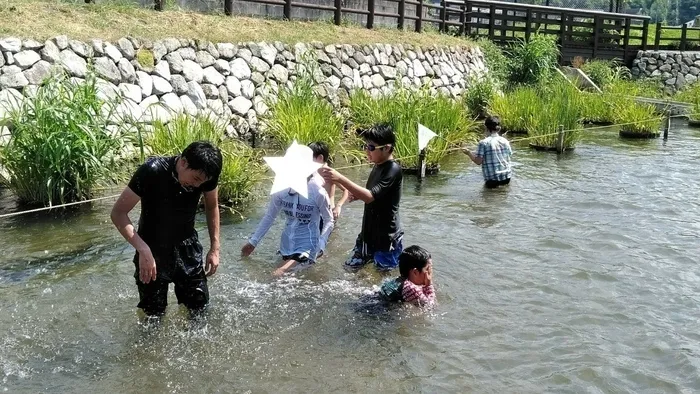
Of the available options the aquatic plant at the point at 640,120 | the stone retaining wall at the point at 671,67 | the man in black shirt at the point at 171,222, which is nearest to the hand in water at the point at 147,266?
the man in black shirt at the point at 171,222

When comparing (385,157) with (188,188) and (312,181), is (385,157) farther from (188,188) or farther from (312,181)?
(188,188)

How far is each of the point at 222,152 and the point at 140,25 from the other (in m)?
5.36

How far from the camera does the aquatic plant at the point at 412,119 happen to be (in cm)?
1099

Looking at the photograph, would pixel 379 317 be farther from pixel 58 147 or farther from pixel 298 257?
pixel 58 147

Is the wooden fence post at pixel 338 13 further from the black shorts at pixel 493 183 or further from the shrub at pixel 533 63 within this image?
the black shorts at pixel 493 183

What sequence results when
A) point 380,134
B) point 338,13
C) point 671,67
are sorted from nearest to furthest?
point 380,134
point 338,13
point 671,67

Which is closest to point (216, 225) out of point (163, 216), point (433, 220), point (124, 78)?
point (163, 216)

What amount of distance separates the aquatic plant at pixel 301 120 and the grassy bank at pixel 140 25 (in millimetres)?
2264

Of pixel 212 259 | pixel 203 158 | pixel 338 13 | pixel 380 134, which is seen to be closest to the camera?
pixel 203 158

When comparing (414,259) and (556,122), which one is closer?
(414,259)

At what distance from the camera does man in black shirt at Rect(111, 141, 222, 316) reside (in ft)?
13.6

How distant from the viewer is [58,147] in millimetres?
7707

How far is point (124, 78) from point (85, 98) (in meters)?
3.28

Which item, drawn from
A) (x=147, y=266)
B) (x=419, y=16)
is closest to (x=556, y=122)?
(x=419, y=16)
